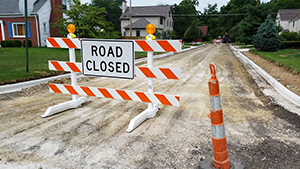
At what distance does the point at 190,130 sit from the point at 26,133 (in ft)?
9.84

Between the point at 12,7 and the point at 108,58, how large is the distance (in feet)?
81.5

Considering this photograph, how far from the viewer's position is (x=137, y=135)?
4.05 m

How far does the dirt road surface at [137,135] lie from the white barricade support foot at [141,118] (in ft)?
0.39

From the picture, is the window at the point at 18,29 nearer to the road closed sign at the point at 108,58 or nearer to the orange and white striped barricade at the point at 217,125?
the road closed sign at the point at 108,58

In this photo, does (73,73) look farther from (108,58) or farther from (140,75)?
(140,75)

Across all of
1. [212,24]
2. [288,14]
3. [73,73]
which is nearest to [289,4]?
[212,24]

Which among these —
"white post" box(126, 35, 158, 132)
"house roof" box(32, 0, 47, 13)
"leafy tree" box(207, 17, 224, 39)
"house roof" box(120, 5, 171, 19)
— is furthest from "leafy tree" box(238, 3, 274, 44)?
"leafy tree" box(207, 17, 224, 39)

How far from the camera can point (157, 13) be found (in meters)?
47.7

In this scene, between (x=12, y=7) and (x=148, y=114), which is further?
(x=12, y=7)

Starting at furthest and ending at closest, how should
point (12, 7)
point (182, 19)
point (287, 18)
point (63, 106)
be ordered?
1. point (182, 19)
2. point (287, 18)
3. point (12, 7)
4. point (63, 106)

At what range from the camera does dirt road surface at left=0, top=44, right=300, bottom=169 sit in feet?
10.6

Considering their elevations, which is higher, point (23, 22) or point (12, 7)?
point (12, 7)

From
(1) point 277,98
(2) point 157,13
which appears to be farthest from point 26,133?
(2) point 157,13

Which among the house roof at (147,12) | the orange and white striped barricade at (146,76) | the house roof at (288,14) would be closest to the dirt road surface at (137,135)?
the orange and white striped barricade at (146,76)
